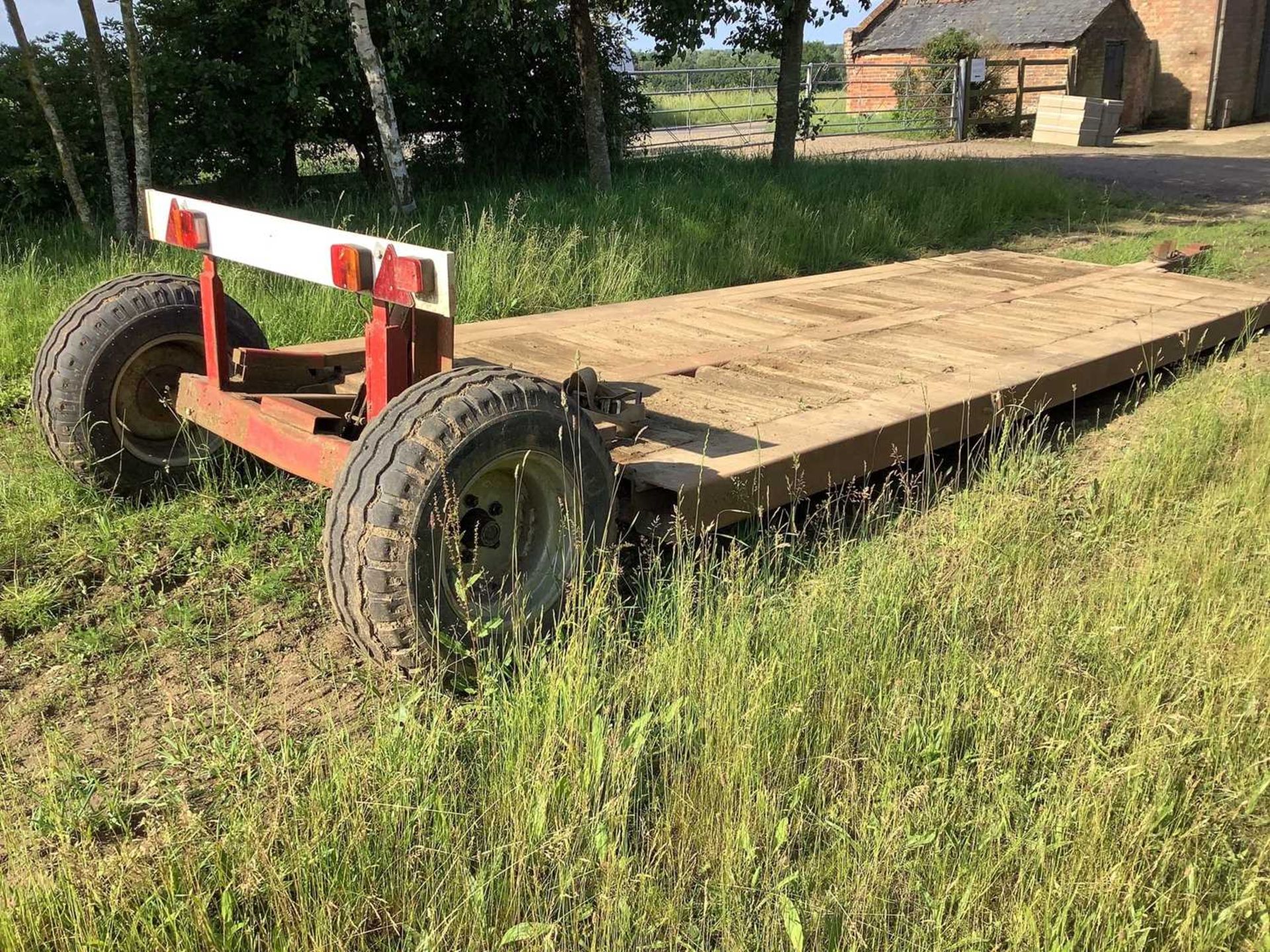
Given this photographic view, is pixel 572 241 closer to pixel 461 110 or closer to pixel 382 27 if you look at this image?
pixel 382 27

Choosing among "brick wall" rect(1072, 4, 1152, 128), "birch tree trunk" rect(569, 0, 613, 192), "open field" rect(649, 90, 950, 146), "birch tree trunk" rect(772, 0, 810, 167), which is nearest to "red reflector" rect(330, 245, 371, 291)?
"birch tree trunk" rect(569, 0, 613, 192)

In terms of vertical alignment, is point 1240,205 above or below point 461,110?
below

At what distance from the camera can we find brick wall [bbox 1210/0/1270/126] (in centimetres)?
2861

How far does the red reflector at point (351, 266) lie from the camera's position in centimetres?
309

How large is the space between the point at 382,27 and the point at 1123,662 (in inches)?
456

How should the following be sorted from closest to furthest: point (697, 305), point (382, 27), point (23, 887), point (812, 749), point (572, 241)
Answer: point (23, 887), point (812, 749), point (697, 305), point (572, 241), point (382, 27)

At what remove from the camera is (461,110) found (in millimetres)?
13992

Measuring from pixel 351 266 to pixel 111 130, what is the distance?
698 centimetres

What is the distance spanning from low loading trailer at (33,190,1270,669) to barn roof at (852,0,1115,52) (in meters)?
25.3

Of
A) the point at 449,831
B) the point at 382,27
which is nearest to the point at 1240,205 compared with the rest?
the point at 382,27

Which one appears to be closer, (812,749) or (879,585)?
(812,749)

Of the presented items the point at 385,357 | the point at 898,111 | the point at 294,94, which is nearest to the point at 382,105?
the point at 294,94

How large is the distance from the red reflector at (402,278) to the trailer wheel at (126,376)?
4.32 feet

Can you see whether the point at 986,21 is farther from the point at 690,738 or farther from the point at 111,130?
the point at 690,738
